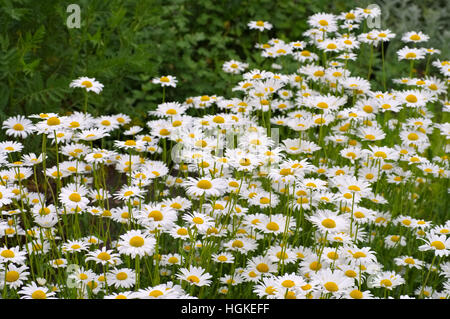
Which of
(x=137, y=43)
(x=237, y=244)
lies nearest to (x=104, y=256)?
(x=237, y=244)

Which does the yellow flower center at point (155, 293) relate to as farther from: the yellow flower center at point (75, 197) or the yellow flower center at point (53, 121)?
the yellow flower center at point (53, 121)

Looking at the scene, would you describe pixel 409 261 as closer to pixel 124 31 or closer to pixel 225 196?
pixel 225 196

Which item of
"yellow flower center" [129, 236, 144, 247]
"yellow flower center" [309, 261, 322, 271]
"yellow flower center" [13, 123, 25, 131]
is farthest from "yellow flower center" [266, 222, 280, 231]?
"yellow flower center" [13, 123, 25, 131]

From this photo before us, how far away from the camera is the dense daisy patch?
248cm

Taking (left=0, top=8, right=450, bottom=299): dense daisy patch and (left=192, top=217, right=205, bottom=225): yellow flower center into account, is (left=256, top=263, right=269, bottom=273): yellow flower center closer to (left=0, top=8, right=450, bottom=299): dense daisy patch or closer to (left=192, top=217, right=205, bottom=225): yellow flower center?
(left=0, top=8, right=450, bottom=299): dense daisy patch

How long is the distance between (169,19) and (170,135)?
8.83 ft

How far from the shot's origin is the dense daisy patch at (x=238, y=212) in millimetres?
2482

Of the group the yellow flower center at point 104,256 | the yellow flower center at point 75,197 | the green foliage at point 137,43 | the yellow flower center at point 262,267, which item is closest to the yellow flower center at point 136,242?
the yellow flower center at point 104,256

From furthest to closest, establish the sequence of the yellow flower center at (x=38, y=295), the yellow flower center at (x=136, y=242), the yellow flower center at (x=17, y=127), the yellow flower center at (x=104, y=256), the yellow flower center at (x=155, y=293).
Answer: the yellow flower center at (x=17, y=127) → the yellow flower center at (x=104, y=256) → the yellow flower center at (x=136, y=242) → the yellow flower center at (x=38, y=295) → the yellow flower center at (x=155, y=293)

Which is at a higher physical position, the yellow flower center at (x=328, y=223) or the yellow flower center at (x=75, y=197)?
the yellow flower center at (x=75, y=197)

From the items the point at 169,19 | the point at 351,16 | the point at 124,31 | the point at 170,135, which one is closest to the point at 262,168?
the point at 170,135

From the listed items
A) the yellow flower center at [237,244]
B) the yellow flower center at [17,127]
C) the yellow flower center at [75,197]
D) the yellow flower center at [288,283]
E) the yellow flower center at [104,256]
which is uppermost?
the yellow flower center at [17,127]

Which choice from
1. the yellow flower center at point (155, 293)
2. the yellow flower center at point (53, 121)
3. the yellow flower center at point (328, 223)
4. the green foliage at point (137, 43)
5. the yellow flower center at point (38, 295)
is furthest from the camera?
the green foliage at point (137, 43)

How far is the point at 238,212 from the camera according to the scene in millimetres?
2932
